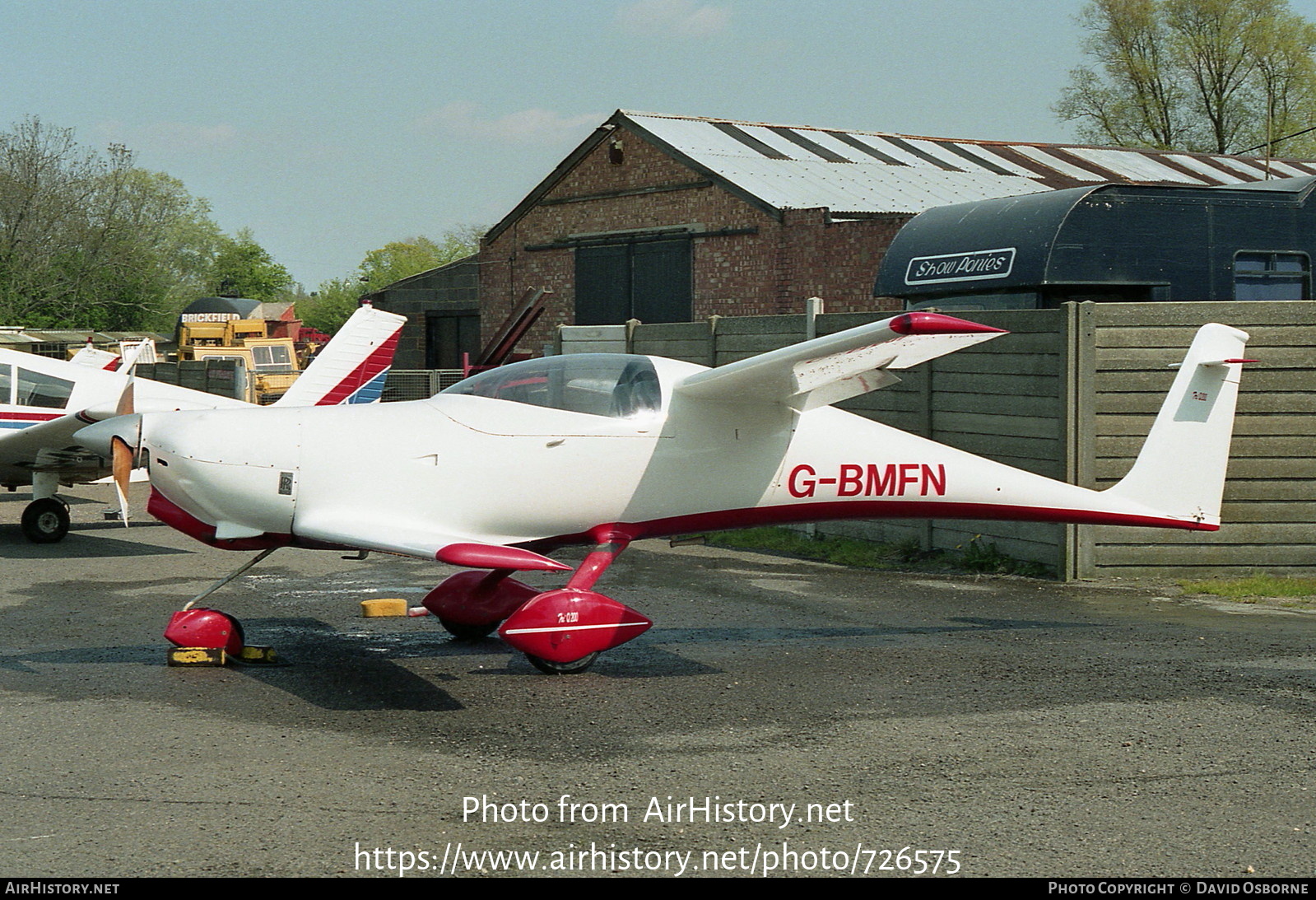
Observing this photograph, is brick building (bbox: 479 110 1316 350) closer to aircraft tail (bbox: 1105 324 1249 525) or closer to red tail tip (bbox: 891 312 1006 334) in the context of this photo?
aircraft tail (bbox: 1105 324 1249 525)

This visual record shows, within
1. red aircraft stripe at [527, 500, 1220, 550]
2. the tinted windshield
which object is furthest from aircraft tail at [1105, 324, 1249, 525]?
the tinted windshield

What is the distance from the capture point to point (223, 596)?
10508mm

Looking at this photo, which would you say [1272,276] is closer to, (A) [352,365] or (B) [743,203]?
(A) [352,365]

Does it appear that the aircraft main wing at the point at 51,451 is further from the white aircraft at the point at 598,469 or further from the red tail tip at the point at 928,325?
the red tail tip at the point at 928,325

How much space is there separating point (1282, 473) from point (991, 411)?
246 centimetres

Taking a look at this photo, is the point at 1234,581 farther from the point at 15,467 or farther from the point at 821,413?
the point at 15,467

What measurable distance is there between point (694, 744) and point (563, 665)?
1.65 meters

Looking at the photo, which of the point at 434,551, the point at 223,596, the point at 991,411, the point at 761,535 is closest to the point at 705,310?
the point at 761,535

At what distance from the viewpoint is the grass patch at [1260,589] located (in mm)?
10211

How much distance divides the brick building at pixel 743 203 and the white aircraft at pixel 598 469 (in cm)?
1660

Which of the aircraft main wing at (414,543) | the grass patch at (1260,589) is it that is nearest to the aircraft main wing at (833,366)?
the aircraft main wing at (414,543)

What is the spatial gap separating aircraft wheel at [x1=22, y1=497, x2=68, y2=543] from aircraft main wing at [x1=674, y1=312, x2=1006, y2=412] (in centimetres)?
913

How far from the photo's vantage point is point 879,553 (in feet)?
41.8

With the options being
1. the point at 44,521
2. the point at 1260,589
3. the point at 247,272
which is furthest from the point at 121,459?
the point at 247,272
